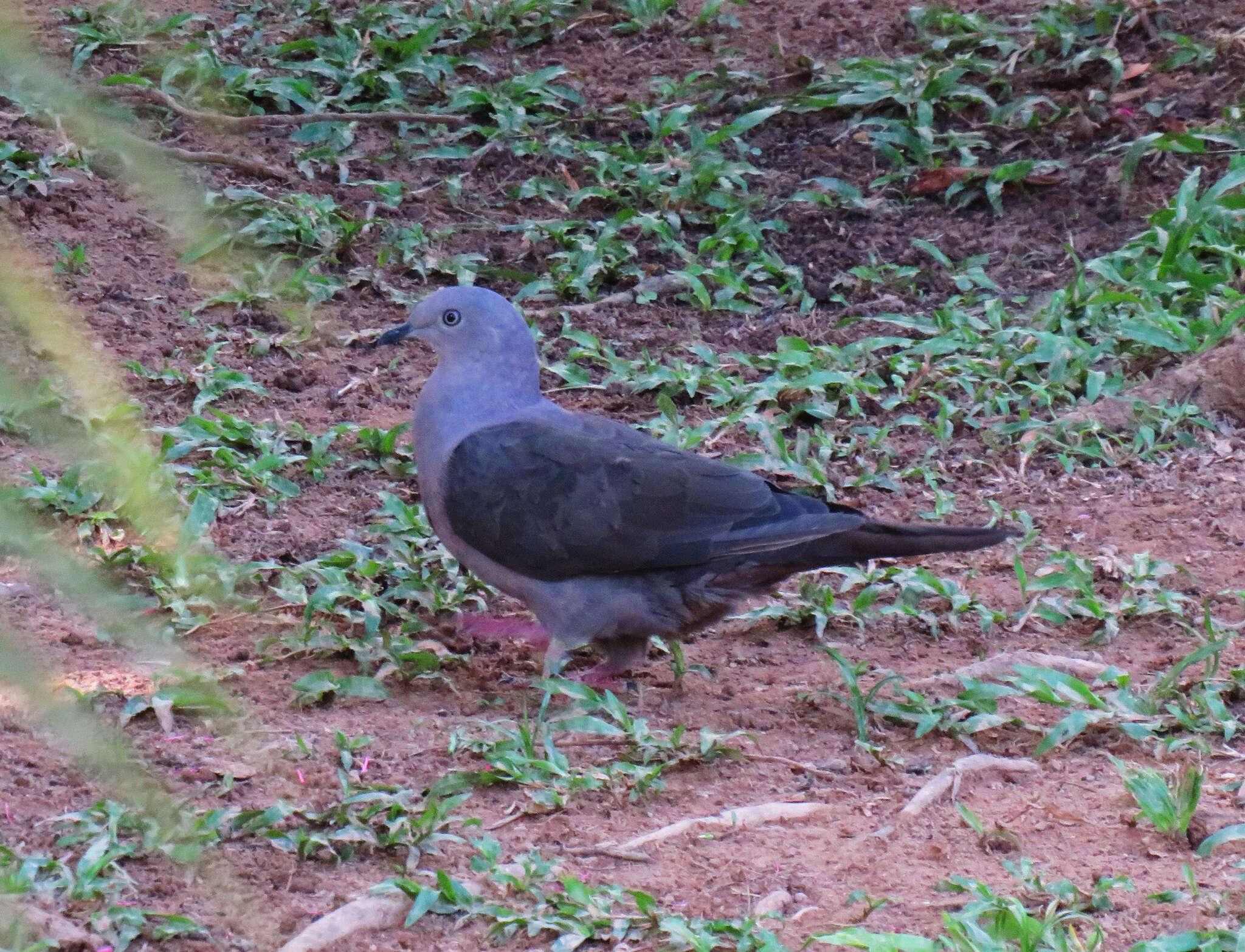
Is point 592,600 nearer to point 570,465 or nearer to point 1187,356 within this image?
point 570,465

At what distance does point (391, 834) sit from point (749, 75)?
20.2 ft

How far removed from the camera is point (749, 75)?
861 cm

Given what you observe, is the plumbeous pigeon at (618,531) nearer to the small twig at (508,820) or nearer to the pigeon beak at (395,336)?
the pigeon beak at (395,336)

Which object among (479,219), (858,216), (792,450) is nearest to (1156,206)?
(858,216)

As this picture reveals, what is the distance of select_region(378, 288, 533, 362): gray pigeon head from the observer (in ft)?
16.2

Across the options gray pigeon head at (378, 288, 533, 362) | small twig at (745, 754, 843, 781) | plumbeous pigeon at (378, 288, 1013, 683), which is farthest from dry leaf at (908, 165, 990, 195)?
small twig at (745, 754, 843, 781)

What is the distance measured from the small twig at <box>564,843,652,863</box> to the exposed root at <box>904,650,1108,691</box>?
1.22m

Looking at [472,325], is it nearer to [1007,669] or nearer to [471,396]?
[471,396]

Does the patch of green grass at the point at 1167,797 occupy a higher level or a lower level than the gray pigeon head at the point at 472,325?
lower

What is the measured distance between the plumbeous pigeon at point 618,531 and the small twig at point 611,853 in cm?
107

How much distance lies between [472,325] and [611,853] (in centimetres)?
207

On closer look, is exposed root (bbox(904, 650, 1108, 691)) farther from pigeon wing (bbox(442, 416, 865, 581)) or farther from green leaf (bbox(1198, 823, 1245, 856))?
green leaf (bbox(1198, 823, 1245, 856))

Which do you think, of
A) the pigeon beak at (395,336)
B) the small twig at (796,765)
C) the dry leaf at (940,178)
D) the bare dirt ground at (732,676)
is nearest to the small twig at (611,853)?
the bare dirt ground at (732,676)

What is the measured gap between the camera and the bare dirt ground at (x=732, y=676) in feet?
10.8
